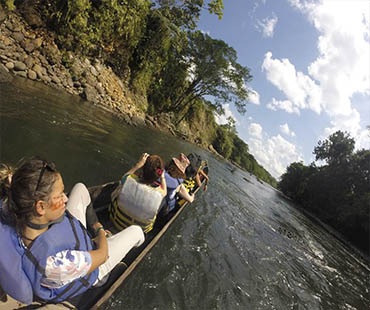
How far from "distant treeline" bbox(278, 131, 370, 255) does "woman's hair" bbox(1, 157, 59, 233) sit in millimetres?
20532

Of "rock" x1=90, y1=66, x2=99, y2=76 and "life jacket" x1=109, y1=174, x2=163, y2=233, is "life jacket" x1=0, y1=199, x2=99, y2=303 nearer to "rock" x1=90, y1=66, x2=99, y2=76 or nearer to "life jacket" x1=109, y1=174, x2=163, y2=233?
"life jacket" x1=109, y1=174, x2=163, y2=233

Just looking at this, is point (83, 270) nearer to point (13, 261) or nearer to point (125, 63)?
point (13, 261)

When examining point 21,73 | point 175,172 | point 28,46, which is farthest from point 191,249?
point 28,46

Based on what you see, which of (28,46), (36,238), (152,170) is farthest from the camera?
(28,46)

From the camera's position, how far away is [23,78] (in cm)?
797

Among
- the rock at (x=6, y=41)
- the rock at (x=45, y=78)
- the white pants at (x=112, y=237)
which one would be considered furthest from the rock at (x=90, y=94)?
the white pants at (x=112, y=237)

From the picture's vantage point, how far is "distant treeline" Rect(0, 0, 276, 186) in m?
10.2

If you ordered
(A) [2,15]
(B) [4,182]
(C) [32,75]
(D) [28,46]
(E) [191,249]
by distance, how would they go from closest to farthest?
(B) [4,182], (E) [191,249], (A) [2,15], (C) [32,75], (D) [28,46]

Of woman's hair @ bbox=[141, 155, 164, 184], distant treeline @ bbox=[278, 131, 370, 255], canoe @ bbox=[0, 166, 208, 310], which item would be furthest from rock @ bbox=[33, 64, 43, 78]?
distant treeline @ bbox=[278, 131, 370, 255]

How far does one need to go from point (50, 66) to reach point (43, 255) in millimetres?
10896

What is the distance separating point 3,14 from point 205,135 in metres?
28.2

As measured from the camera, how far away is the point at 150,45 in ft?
54.6

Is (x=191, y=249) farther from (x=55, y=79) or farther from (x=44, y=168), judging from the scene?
(x=55, y=79)

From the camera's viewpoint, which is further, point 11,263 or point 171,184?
point 171,184
